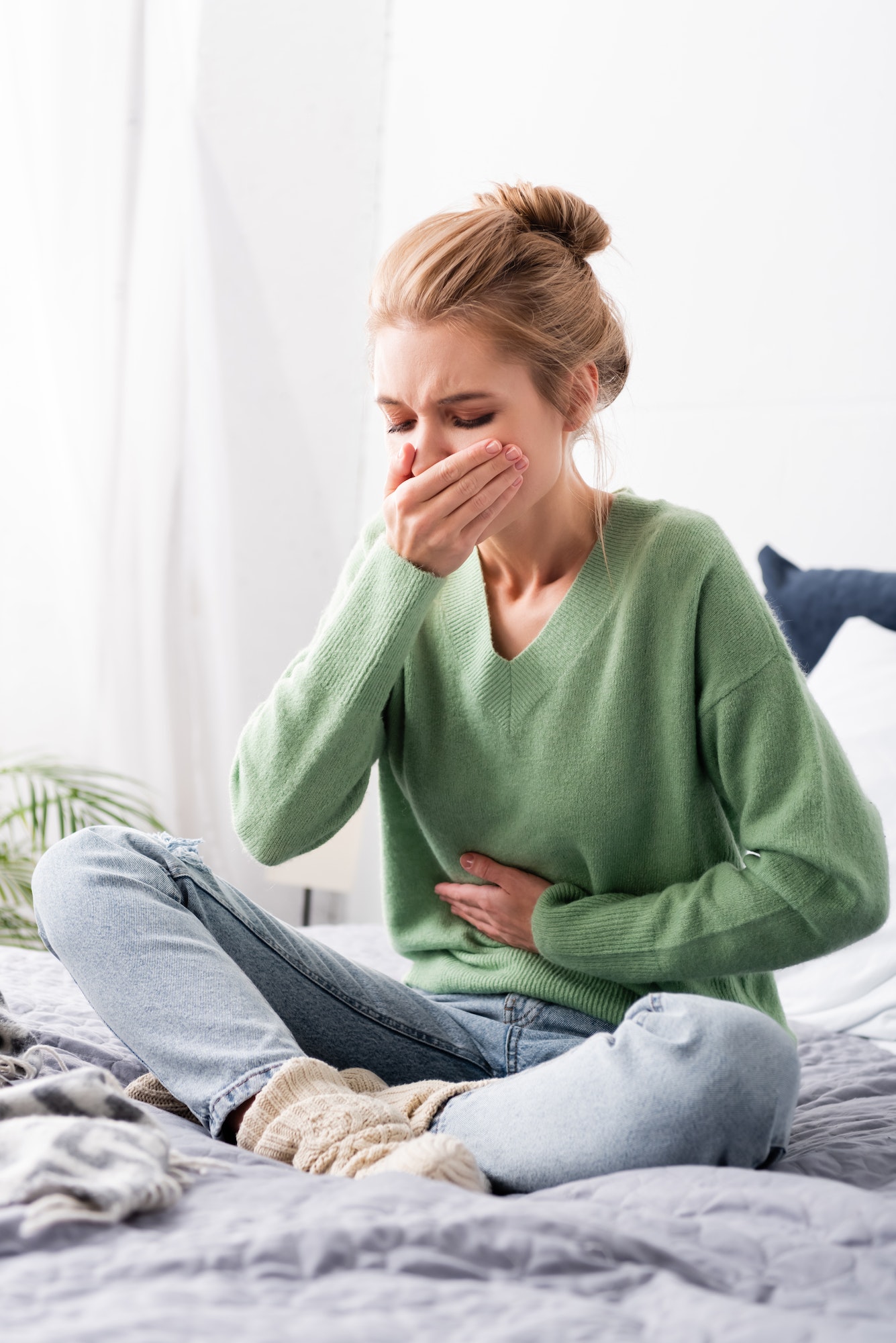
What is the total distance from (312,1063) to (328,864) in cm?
184

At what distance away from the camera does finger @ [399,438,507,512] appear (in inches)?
47.5

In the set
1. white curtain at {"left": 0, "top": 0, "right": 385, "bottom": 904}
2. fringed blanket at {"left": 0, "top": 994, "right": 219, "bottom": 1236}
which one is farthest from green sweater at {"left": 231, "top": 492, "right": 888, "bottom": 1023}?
white curtain at {"left": 0, "top": 0, "right": 385, "bottom": 904}

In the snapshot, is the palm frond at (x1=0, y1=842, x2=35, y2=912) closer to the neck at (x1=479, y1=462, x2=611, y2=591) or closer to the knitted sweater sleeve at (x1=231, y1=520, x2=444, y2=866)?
the knitted sweater sleeve at (x1=231, y1=520, x2=444, y2=866)

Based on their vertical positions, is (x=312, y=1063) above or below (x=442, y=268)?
below

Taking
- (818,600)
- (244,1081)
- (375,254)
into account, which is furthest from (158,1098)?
(375,254)

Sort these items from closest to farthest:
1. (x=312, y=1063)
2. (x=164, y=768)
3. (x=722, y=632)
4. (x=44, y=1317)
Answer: (x=44, y=1317) → (x=312, y=1063) → (x=722, y=632) → (x=164, y=768)

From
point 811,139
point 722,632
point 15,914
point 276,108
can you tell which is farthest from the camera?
point 276,108

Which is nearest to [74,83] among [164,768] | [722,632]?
[164,768]

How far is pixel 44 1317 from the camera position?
638 mm

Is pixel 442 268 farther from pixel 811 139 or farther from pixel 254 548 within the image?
pixel 254 548

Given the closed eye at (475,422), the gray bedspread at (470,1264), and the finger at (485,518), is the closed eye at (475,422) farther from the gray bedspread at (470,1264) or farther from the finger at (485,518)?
the gray bedspread at (470,1264)

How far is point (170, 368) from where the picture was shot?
277cm

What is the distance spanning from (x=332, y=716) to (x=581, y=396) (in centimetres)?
42

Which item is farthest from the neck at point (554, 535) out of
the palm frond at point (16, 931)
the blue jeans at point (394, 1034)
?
the palm frond at point (16, 931)
